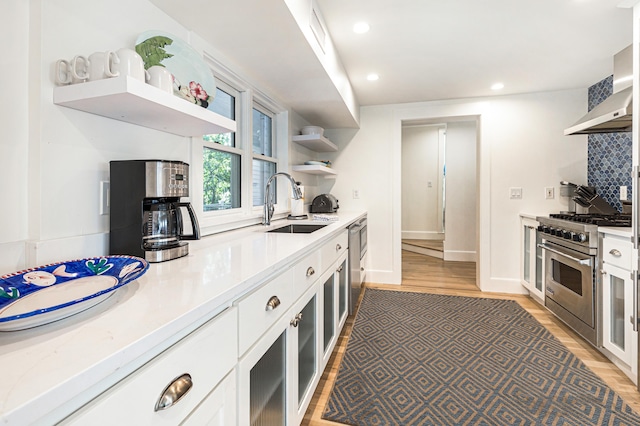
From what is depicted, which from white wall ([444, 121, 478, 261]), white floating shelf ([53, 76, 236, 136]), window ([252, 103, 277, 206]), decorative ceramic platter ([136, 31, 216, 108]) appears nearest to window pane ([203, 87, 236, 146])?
window ([252, 103, 277, 206])

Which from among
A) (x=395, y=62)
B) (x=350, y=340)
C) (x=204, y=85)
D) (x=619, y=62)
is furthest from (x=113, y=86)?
(x=619, y=62)

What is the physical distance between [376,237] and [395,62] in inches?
81.3

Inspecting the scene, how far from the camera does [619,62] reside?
2.10 metres

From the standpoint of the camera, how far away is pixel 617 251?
1965 mm

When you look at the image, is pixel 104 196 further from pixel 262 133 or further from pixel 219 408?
pixel 262 133

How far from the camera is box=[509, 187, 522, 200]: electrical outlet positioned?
3475 millimetres

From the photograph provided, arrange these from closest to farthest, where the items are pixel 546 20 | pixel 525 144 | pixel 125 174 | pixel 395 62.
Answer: pixel 125 174, pixel 546 20, pixel 395 62, pixel 525 144

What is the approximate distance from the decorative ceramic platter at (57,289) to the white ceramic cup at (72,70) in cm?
56

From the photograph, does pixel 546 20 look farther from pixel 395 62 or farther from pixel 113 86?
pixel 113 86

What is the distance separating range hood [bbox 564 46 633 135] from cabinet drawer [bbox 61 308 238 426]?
2.73 metres

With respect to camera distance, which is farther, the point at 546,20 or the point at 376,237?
the point at 376,237

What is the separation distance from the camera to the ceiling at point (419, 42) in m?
1.53

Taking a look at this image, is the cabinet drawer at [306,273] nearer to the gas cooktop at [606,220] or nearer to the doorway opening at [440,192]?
the gas cooktop at [606,220]

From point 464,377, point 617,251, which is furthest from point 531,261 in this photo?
point 464,377
